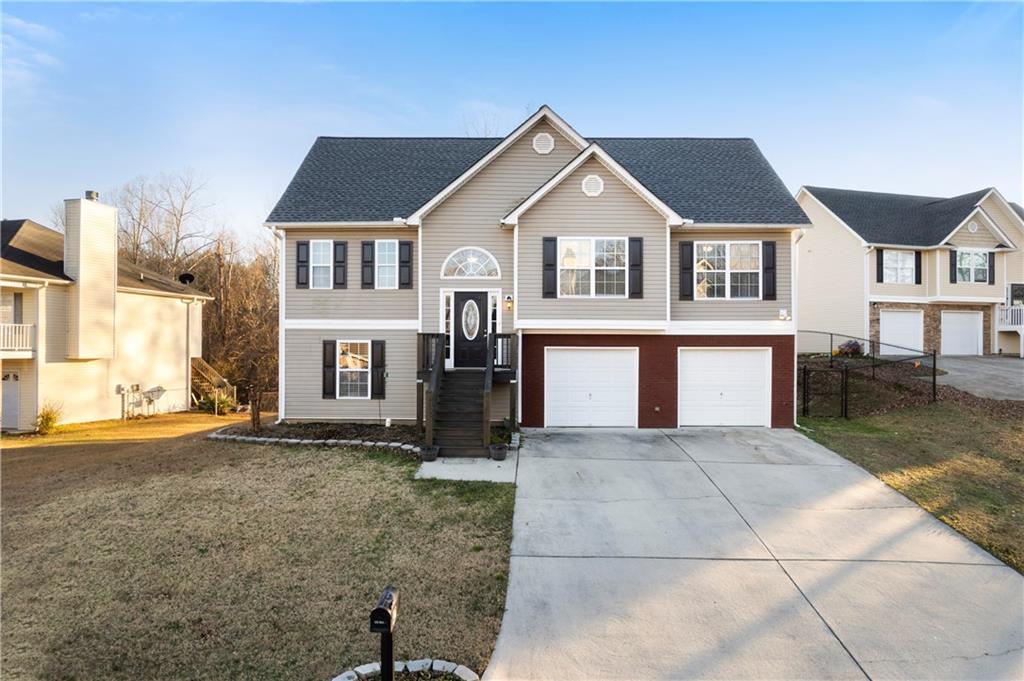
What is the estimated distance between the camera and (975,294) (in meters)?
22.2

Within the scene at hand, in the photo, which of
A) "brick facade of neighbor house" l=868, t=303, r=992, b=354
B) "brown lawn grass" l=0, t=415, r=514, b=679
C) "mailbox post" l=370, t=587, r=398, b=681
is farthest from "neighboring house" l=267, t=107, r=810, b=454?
"brick facade of neighbor house" l=868, t=303, r=992, b=354

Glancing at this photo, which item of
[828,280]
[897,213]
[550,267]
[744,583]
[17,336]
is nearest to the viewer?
[744,583]

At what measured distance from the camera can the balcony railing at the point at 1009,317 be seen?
22.0 metres

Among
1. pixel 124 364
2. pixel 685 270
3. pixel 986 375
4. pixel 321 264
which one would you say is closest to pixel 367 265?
pixel 321 264

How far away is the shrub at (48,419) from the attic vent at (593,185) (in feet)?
61.7

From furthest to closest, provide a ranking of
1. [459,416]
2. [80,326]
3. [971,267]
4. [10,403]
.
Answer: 1. [971,267]
2. [80,326]
3. [10,403]
4. [459,416]

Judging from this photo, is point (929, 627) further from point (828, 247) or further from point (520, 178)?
point (828, 247)

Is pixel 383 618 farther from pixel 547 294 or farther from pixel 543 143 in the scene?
pixel 543 143

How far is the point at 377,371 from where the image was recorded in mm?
13711

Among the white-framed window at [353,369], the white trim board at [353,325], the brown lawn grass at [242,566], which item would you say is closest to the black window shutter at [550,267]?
the white trim board at [353,325]

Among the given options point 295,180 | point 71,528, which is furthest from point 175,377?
point 71,528

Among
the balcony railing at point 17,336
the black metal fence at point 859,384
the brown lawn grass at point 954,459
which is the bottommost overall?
the brown lawn grass at point 954,459

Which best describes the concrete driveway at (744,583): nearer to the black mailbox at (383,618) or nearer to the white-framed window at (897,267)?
the black mailbox at (383,618)

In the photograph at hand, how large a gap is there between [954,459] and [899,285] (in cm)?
1541
